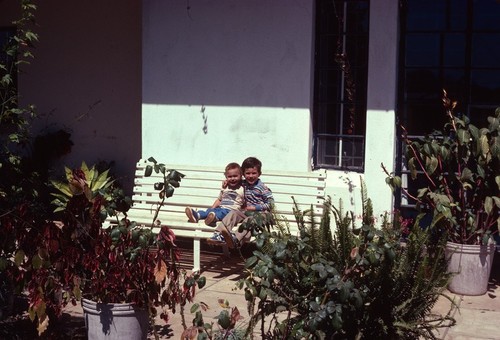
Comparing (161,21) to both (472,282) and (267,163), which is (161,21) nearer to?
(267,163)

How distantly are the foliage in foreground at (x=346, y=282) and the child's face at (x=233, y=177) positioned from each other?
111 inches

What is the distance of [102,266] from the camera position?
427 centimetres

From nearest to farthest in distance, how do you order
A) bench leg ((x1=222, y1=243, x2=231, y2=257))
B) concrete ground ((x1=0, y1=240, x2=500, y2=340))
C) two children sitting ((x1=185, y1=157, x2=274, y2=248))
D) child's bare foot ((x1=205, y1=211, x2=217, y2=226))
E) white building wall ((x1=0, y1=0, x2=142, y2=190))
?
concrete ground ((x1=0, y1=240, x2=500, y2=340))
child's bare foot ((x1=205, y1=211, x2=217, y2=226))
two children sitting ((x1=185, y1=157, x2=274, y2=248))
bench leg ((x1=222, y1=243, x2=231, y2=257))
white building wall ((x1=0, y1=0, x2=142, y2=190))

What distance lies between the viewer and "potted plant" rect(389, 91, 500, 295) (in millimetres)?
5922

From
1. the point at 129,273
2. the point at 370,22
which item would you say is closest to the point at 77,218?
the point at 129,273

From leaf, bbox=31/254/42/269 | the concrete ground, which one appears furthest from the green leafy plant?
leaf, bbox=31/254/42/269

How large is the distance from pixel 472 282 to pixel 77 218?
11.3 ft

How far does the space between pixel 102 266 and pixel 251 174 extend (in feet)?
9.91

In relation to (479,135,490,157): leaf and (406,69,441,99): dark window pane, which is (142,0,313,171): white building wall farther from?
(479,135,490,157): leaf

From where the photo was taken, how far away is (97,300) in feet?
14.2

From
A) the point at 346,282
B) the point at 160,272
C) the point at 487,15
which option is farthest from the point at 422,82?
the point at 346,282

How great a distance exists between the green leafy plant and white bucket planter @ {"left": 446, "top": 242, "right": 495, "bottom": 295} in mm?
92

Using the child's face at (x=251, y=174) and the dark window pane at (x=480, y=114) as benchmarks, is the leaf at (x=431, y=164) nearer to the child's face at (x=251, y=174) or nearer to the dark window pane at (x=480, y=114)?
the child's face at (x=251, y=174)

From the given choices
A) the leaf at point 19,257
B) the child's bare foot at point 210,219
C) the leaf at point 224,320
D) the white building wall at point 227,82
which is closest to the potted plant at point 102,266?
the leaf at point 19,257
